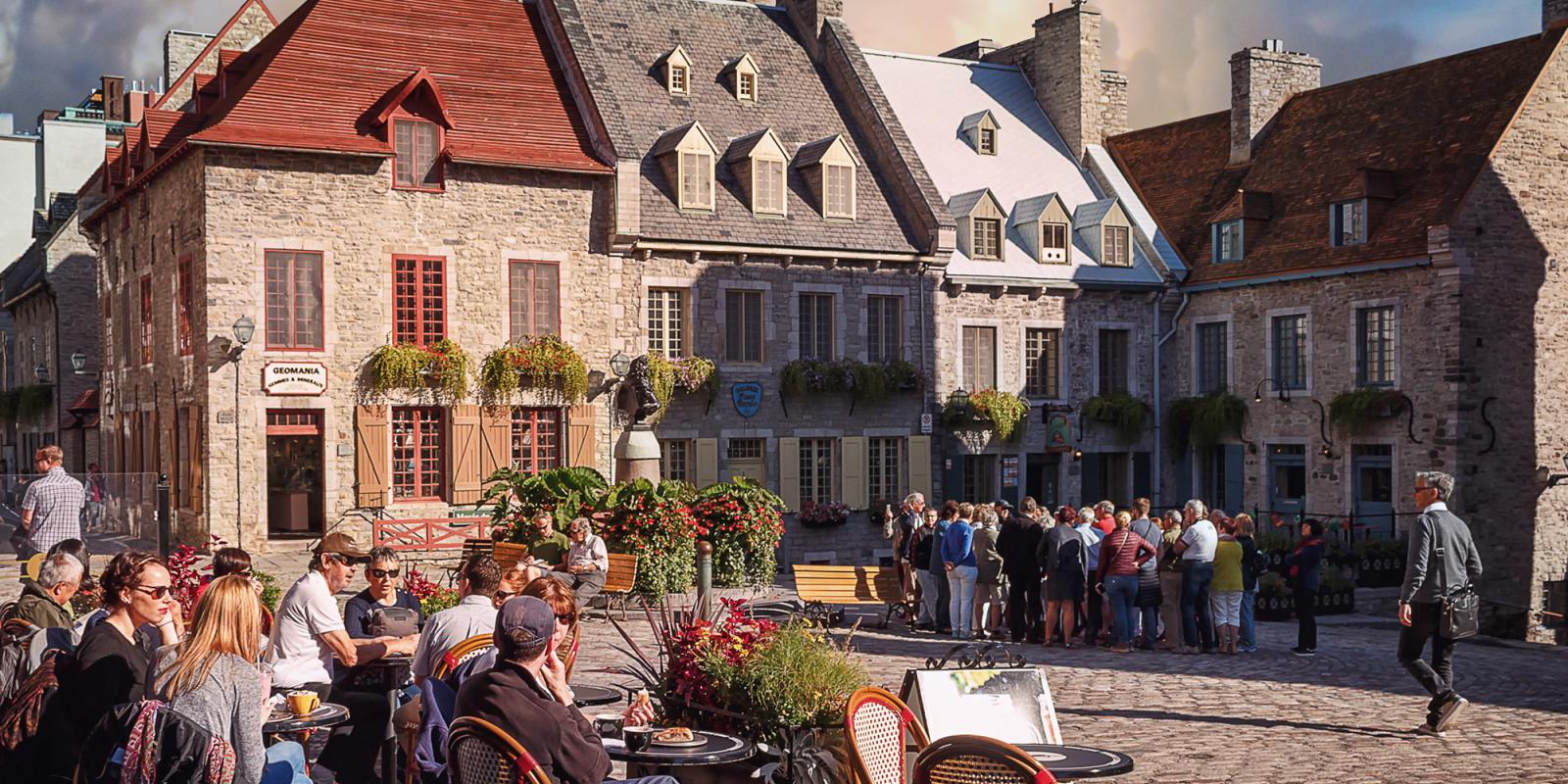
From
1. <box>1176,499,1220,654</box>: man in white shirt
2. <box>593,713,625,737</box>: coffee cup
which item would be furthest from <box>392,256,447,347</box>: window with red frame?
<box>593,713,625,737</box>: coffee cup

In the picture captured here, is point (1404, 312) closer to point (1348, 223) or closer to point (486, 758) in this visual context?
point (1348, 223)

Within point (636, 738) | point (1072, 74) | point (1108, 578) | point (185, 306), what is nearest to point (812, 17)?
point (1072, 74)

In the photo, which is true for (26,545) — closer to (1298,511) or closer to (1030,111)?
(1298,511)

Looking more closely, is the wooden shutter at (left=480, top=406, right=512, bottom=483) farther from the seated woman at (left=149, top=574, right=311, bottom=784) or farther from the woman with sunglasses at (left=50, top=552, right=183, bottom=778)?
the seated woman at (left=149, top=574, right=311, bottom=784)

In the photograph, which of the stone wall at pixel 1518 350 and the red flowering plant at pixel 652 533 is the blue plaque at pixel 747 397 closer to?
the red flowering plant at pixel 652 533

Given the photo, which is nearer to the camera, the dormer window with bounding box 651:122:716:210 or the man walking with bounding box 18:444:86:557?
the man walking with bounding box 18:444:86:557

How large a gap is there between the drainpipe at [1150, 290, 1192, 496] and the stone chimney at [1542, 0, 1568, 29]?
8056mm

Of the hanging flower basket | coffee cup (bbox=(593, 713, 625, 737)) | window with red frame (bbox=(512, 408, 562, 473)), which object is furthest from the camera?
window with red frame (bbox=(512, 408, 562, 473))

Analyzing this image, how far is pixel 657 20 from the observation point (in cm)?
2969

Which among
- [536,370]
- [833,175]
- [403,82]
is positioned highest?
[403,82]

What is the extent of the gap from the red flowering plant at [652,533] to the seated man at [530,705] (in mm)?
11038

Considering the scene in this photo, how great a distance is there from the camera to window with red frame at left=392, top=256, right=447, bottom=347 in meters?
24.4

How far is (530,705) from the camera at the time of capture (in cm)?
600

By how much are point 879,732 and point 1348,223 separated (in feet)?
78.9
